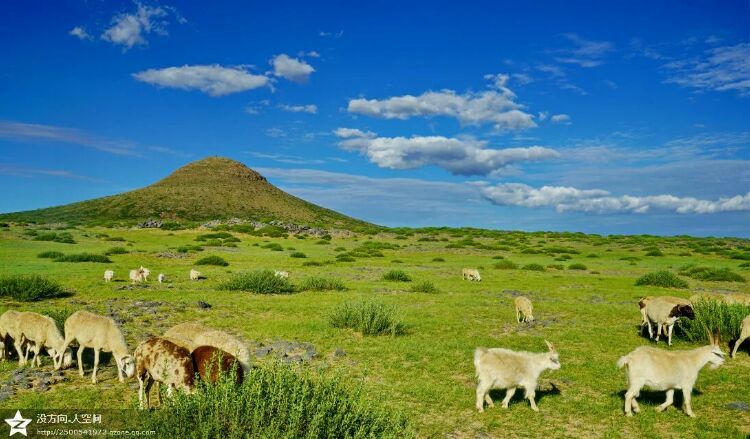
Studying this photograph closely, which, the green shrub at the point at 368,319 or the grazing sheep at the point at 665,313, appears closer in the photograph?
the grazing sheep at the point at 665,313

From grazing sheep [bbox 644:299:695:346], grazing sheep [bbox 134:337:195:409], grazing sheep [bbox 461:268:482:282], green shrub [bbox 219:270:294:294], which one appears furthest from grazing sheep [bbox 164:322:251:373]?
grazing sheep [bbox 461:268:482:282]

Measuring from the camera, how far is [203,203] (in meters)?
126

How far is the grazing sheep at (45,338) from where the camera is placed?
1096cm

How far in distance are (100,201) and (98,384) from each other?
436 ft

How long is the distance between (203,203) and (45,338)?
121 m

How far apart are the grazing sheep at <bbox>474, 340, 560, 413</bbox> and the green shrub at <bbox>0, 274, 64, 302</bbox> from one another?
18339mm

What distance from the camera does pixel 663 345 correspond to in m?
14.8

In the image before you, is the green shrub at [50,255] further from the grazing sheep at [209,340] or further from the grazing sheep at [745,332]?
the grazing sheep at [745,332]

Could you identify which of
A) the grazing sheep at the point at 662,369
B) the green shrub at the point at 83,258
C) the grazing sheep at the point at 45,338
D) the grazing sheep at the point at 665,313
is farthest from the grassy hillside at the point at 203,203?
the grazing sheep at the point at 662,369

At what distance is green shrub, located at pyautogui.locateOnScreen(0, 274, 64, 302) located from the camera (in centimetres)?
1911

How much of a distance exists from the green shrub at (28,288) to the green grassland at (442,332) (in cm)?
62

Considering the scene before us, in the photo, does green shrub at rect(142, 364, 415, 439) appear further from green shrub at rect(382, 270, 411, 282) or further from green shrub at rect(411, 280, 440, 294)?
green shrub at rect(382, 270, 411, 282)

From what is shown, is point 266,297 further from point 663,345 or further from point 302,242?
point 302,242

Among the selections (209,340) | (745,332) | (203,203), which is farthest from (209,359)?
(203,203)
